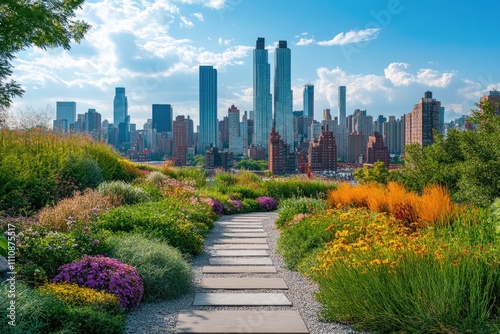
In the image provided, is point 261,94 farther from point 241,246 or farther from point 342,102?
point 241,246

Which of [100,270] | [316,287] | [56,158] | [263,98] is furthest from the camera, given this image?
[263,98]

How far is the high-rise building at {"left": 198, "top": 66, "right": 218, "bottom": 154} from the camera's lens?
293 ft

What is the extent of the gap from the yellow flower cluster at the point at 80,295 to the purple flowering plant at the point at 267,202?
9.76m

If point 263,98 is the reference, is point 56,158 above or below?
below

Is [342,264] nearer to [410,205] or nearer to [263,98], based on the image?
[410,205]

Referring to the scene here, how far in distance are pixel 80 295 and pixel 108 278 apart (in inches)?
17.6

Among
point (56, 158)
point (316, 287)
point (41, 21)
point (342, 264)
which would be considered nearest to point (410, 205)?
point (316, 287)

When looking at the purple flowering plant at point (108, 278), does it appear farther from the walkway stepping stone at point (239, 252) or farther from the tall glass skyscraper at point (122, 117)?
the tall glass skyscraper at point (122, 117)

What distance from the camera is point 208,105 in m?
105

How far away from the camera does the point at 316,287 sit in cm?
503

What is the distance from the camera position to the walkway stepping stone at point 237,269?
564cm

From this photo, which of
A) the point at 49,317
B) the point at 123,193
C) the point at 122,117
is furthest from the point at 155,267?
the point at 122,117

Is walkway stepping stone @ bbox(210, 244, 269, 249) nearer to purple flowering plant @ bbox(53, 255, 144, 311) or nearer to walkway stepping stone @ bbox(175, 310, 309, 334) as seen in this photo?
purple flowering plant @ bbox(53, 255, 144, 311)

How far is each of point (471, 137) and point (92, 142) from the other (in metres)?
9.92
